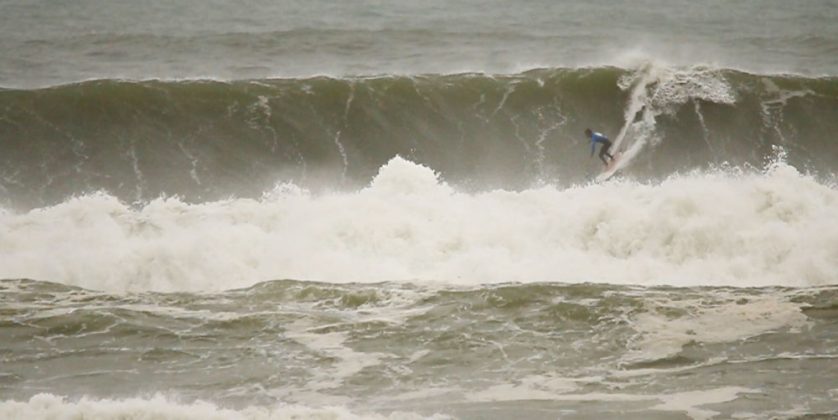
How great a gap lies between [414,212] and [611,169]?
16.1 feet

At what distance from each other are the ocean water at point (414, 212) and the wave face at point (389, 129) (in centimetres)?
5

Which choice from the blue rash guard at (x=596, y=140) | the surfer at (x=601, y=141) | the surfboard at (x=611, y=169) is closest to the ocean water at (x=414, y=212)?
the surfboard at (x=611, y=169)

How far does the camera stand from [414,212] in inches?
714

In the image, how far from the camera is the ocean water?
12.1m

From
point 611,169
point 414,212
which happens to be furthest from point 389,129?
point 414,212

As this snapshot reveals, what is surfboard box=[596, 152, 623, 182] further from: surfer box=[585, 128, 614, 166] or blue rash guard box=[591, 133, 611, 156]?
blue rash guard box=[591, 133, 611, 156]

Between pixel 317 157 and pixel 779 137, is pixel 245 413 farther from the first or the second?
pixel 779 137

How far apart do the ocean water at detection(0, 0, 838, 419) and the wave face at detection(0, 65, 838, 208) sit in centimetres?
5

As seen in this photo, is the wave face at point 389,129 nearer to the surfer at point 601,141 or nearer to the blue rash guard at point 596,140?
the surfer at point 601,141

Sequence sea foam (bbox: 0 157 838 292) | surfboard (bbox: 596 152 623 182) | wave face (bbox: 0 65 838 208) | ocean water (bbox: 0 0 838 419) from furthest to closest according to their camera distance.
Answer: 1. surfboard (bbox: 596 152 623 182)
2. wave face (bbox: 0 65 838 208)
3. sea foam (bbox: 0 157 838 292)
4. ocean water (bbox: 0 0 838 419)

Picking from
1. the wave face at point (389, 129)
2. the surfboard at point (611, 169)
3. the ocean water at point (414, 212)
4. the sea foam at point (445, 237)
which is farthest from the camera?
the surfboard at point (611, 169)

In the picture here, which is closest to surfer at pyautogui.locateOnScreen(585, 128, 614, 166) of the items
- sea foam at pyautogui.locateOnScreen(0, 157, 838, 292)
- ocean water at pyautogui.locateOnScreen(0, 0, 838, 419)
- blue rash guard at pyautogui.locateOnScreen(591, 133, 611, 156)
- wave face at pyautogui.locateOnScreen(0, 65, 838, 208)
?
blue rash guard at pyautogui.locateOnScreen(591, 133, 611, 156)

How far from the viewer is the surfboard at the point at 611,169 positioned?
21.4 meters

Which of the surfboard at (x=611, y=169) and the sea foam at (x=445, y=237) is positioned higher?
the surfboard at (x=611, y=169)
